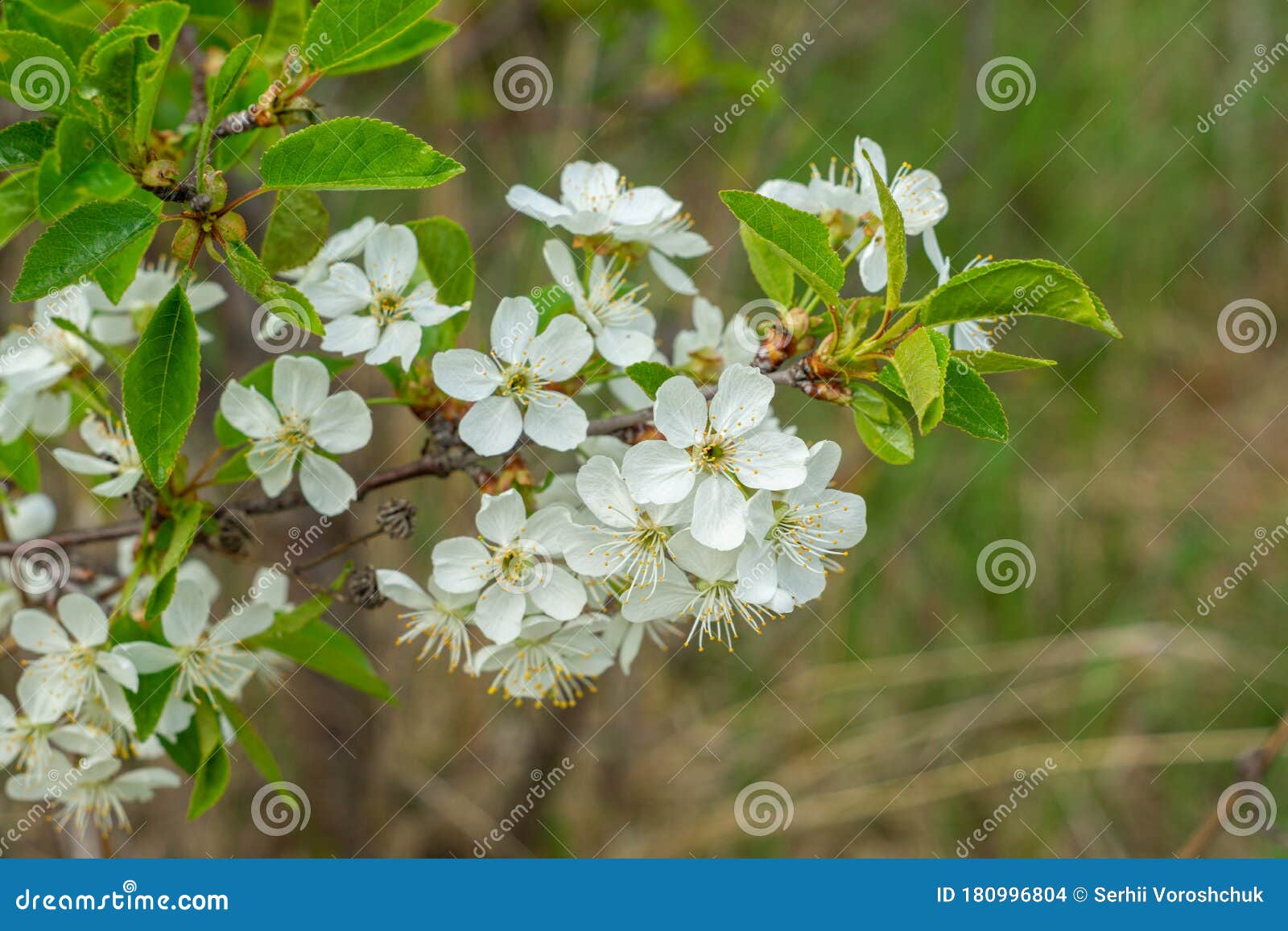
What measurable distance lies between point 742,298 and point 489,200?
0.91m

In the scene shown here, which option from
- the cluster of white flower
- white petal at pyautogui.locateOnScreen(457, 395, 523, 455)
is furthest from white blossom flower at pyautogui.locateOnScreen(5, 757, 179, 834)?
white petal at pyautogui.locateOnScreen(457, 395, 523, 455)

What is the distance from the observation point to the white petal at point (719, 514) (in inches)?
42.5

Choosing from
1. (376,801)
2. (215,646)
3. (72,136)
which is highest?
(72,136)

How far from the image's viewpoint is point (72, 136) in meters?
1.01

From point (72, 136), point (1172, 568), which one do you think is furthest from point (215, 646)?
point (1172, 568)

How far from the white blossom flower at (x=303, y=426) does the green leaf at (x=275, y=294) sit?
0.24 meters

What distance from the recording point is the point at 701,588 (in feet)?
3.91

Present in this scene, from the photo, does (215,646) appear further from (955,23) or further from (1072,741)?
(955,23)

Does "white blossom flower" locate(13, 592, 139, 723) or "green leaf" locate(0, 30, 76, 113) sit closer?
"green leaf" locate(0, 30, 76, 113)

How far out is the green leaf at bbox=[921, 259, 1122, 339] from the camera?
1.05m

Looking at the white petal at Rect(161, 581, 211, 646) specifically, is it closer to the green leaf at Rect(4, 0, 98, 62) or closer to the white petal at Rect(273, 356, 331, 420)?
the white petal at Rect(273, 356, 331, 420)

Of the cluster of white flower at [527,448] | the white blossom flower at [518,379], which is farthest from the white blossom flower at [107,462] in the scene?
the white blossom flower at [518,379]

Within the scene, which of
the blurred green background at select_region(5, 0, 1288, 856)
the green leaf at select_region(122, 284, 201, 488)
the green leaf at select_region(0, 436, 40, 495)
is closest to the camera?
the green leaf at select_region(122, 284, 201, 488)

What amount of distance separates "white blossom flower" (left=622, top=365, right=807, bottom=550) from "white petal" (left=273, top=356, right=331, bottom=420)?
1.50 ft
